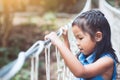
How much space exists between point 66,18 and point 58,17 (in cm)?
11

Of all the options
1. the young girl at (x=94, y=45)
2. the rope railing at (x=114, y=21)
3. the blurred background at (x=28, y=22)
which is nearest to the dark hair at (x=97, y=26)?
the young girl at (x=94, y=45)

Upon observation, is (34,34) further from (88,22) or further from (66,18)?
(88,22)

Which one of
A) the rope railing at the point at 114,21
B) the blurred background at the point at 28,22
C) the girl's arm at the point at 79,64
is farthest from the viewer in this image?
the blurred background at the point at 28,22

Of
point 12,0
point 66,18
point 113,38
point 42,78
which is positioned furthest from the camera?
point 66,18

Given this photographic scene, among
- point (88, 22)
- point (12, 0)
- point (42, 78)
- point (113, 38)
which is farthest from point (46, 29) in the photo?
point (88, 22)

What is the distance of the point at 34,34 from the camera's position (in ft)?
19.6

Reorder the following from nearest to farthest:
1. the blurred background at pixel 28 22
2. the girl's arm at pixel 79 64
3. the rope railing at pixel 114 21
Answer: the girl's arm at pixel 79 64
the rope railing at pixel 114 21
the blurred background at pixel 28 22

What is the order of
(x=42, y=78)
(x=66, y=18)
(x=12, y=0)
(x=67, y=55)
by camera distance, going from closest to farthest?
(x=67, y=55), (x=42, y=78), (x=12, y=0), (x=66, y=18)

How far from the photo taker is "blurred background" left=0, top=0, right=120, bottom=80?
5.24 meters

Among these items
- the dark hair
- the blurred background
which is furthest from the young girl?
the blurred background

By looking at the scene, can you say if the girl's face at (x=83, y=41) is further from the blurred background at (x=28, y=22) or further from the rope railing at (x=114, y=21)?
the blurred background at (x=28, y=22)

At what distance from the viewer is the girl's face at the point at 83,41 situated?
131 cm

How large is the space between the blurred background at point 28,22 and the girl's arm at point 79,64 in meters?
3.11

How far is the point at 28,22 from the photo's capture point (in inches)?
247
